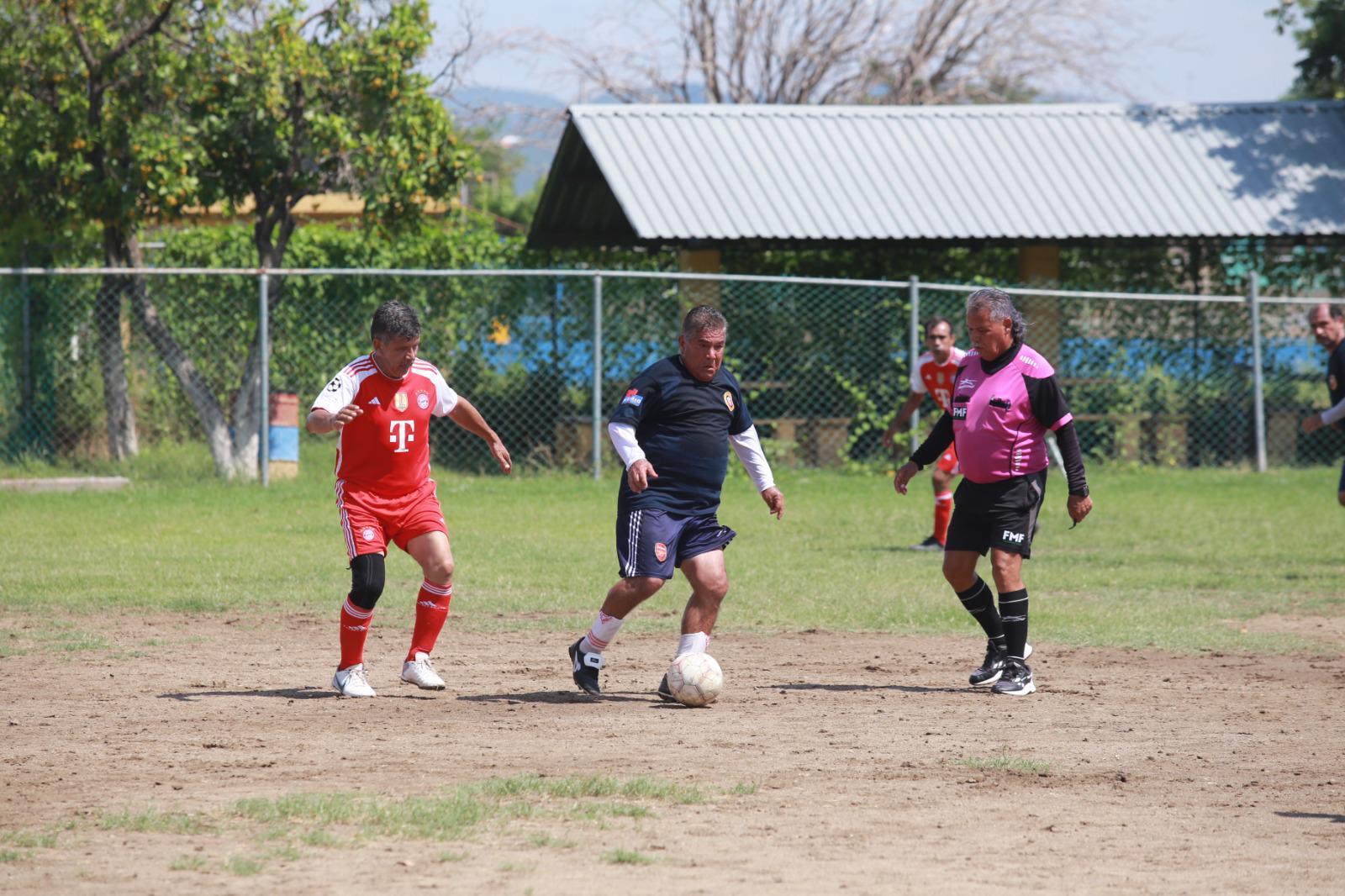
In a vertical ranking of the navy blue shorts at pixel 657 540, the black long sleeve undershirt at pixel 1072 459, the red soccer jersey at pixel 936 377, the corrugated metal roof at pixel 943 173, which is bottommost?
the navy blue shorts at pixel 657 540

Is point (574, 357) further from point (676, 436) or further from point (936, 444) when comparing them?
point (676, 436)

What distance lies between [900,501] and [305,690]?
10.1 metres

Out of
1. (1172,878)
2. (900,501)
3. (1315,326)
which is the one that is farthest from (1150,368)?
(1172,878)

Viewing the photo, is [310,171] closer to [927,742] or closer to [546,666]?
[546,666]

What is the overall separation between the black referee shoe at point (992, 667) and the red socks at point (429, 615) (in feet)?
8.30

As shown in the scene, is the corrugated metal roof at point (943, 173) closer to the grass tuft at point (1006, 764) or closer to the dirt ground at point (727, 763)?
the dirt ground at point (727, 763)

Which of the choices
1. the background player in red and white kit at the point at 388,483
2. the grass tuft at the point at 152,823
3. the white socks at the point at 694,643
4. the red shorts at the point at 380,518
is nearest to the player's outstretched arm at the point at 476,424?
the background player in red and white kit at the point at 388,483

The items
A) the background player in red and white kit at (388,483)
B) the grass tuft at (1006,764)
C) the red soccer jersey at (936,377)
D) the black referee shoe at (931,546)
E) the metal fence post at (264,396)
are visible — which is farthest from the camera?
the metal fence post at (264,396)

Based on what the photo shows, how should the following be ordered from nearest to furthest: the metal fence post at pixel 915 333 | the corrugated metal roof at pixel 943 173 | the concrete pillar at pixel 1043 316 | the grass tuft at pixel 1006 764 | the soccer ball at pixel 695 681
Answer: the grass tuft at pixel 1006 764, the soccer ball at pixel 695 681, the metal fence post at pixel 915 333, the corrugated metal roof at pixel 943 173, the concrete pillar at pixel 1043 316

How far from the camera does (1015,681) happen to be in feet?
25.5

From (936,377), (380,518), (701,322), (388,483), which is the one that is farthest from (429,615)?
(936,377)

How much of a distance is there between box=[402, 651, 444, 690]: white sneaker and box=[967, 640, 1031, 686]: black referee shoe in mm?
2536

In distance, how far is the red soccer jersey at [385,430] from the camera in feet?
24.4

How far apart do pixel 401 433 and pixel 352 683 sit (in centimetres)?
115
